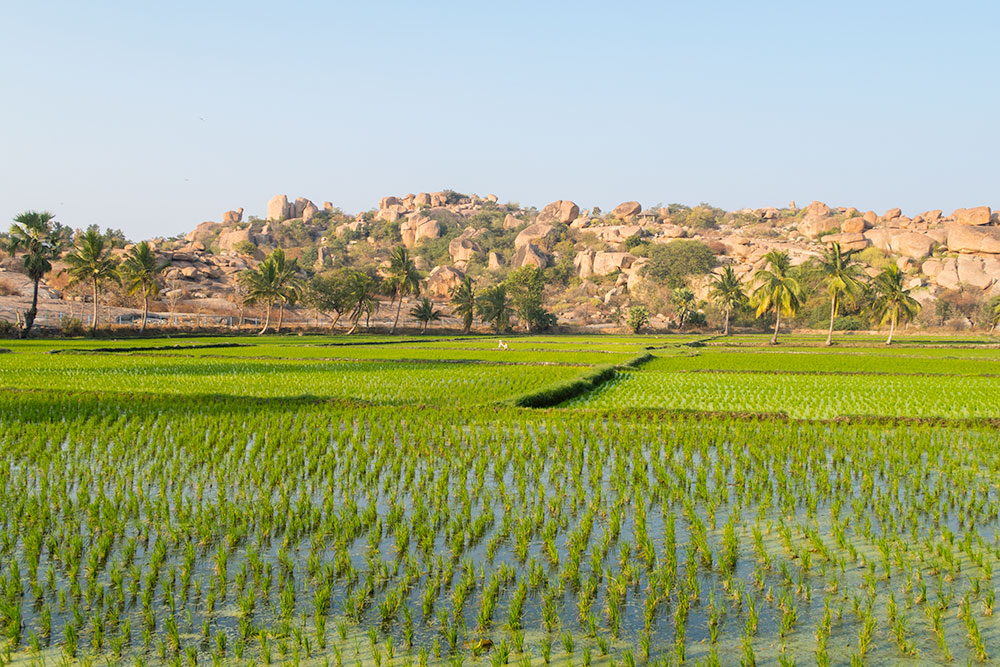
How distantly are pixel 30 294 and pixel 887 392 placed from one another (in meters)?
55.1

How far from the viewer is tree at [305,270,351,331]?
56406mm

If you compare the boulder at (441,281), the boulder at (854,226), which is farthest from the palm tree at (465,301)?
the boulder at (854,226)

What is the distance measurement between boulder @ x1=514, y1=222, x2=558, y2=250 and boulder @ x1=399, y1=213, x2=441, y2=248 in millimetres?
17220

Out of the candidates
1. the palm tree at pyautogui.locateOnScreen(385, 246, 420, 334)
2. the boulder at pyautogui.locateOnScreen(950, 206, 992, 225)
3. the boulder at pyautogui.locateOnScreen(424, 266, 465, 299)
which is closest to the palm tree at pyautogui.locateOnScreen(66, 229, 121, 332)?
the palm tree at pyautogui.locateOnScreen(385, 246, 420, 334)

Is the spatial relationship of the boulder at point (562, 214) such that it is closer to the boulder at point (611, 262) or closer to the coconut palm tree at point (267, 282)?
the boulder at point (611, 262)

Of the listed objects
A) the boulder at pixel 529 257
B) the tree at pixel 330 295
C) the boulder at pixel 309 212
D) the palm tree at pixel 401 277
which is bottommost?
the tree at pixel 330 295

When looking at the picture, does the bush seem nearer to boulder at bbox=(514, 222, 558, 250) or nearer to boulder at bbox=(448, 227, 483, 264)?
boulder at bbox=(448, 227, 483, 264)

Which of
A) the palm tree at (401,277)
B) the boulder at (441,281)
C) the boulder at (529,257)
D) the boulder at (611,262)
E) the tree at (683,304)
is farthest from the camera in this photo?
the boulder at (529,257)

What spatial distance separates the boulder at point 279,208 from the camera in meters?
133

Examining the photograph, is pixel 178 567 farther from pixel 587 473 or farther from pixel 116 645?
pixel 587 473

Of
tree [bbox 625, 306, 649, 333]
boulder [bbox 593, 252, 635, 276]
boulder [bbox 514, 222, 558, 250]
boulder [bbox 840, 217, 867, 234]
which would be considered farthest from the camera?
boulder [bbox 514, 222, 558, 250]

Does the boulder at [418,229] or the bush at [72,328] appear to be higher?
the boulder at [418,229]

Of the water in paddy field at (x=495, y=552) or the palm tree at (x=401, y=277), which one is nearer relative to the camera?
the water in paddy field at (x=495, y=552)

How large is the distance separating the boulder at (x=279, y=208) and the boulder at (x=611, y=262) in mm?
65598
